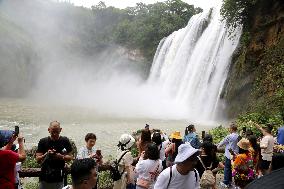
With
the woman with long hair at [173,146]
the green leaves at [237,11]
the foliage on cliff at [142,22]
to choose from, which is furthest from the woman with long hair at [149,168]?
the foliage on cliff at [142,22]

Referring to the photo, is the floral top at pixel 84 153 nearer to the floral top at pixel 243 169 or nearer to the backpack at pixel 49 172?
the backpack at pixel 49 172

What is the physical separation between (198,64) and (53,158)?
2309cm

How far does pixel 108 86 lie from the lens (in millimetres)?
49938

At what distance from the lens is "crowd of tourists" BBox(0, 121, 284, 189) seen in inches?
166

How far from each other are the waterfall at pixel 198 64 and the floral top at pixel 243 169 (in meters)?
17.3

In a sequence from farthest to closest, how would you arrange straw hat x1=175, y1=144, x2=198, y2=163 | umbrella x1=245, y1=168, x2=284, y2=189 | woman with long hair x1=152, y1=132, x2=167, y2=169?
woman with long hair x1=152, y1=132, x2=167, y2=169 < straw hat x1=175, y1=144, x2=198, y2=163 < umbrella x1=245, y1=168, x2=284, y2=189

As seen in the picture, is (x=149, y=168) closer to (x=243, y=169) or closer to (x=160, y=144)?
(x=160, y=144)

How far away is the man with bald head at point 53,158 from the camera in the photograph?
5.71m

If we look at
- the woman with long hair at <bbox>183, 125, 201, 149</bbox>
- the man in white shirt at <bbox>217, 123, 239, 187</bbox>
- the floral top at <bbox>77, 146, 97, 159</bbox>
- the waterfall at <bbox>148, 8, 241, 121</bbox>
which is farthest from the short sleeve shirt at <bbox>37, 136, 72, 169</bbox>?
the waterfall at <bbox>148, 8, 241, 121</bbox>

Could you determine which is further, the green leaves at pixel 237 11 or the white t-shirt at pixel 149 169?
the green leaves at pixel 237 11

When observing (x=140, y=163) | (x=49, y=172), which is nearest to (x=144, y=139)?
(x=140, y=163)

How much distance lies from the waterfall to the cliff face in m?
1.40

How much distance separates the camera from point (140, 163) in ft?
18.1

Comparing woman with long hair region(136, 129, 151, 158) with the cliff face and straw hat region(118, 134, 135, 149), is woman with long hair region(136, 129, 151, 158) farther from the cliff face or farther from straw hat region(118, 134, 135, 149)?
the cliff face
